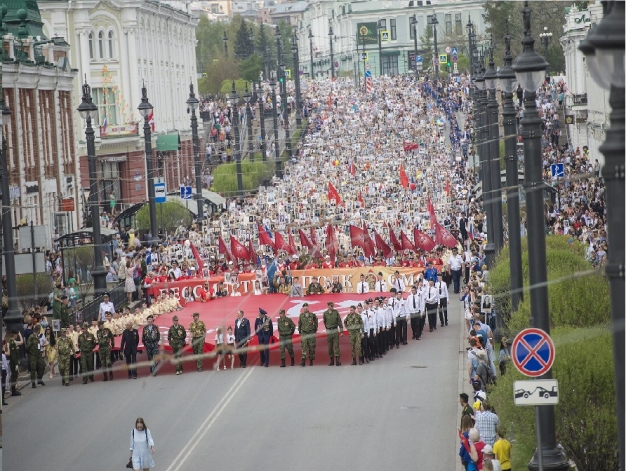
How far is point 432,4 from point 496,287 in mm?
134137

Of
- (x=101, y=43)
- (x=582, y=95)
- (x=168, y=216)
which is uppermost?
(x=101, y=43)

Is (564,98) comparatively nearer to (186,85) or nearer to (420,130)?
(420,130)

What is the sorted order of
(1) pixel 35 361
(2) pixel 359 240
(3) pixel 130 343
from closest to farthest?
(1) pixel 35 361 → (3) pixel 130 343 → (2) pixel 359 240

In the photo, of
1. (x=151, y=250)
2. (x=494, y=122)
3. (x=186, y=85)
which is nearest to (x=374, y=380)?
(x=494, y=122)

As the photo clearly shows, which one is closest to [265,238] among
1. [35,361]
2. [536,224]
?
[35,361]

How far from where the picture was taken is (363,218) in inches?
1766

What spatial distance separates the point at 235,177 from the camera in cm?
7175

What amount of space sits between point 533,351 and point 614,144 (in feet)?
16.8

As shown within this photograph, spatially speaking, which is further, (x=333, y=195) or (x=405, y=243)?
(x=333, y=195)

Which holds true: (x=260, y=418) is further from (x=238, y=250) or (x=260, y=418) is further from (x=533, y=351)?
(x=238, y=250)

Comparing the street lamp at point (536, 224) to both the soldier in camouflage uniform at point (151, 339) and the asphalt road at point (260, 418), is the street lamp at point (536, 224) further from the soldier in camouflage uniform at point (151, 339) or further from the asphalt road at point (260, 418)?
the soldier in camouflage uniform at point (151, 339)

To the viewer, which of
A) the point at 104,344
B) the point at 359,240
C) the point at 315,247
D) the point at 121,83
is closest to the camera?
the point at 104,344

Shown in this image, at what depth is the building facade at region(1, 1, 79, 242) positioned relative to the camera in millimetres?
45062

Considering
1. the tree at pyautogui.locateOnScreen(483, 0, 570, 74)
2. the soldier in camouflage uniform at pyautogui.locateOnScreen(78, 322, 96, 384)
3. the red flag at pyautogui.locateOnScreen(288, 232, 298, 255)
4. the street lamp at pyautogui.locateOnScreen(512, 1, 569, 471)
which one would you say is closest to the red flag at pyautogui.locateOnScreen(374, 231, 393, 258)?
the red flag at pyautogui.locateOnScreen(288, 232, 298, 255)
